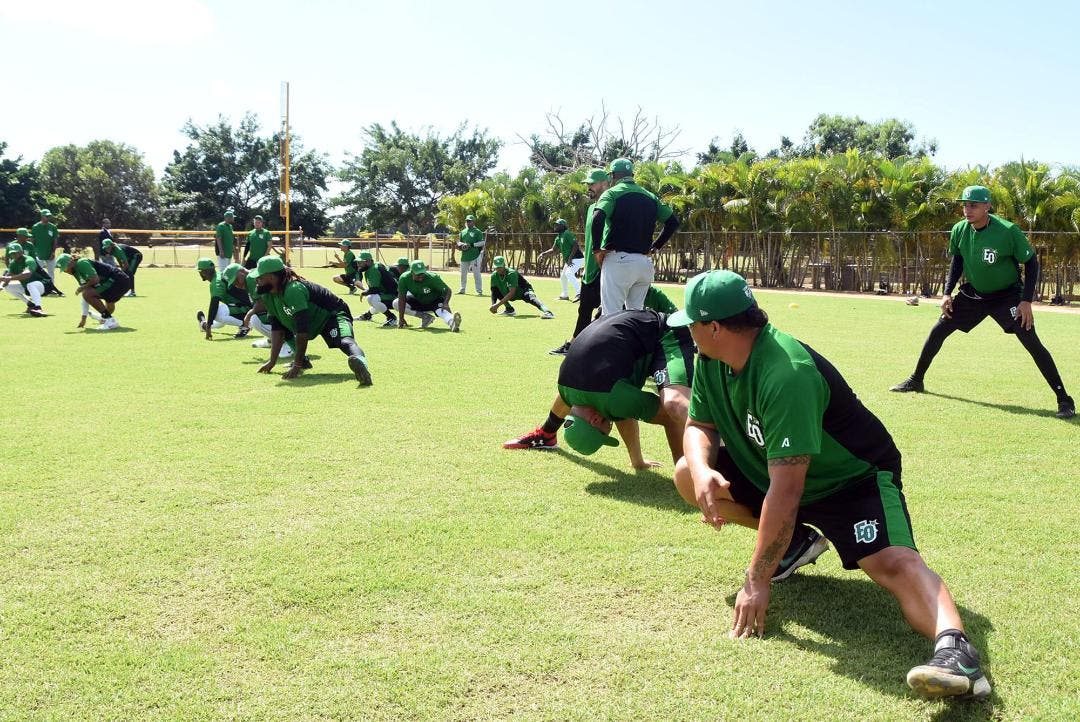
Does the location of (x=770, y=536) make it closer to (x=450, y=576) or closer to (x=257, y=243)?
(x=450, y=576)

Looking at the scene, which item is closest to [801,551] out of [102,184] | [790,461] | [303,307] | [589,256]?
[790,461]

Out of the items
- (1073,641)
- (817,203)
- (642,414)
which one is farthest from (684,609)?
(817,203)

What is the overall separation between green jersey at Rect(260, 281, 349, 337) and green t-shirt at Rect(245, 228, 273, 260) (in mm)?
11084

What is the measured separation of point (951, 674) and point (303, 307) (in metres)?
7.85

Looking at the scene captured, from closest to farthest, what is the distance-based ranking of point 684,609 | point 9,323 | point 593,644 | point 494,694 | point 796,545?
point 494,694 → point 593,644 → point 684,609 → point 796,545 → point 9,323

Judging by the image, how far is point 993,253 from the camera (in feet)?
26.0

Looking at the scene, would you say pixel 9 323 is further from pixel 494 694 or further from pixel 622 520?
pixel 494 694

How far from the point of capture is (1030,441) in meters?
6.61

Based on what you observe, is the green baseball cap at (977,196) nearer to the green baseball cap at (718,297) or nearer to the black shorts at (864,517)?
the black shorts at (864,517)

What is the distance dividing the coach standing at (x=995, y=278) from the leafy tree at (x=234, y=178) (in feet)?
179

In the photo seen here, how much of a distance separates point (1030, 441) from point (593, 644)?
186 inches

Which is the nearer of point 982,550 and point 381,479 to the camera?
point 982,550

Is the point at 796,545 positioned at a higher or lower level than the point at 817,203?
lower

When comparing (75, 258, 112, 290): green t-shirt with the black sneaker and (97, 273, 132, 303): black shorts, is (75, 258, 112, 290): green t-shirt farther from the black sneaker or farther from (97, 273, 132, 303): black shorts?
the black sneaker
